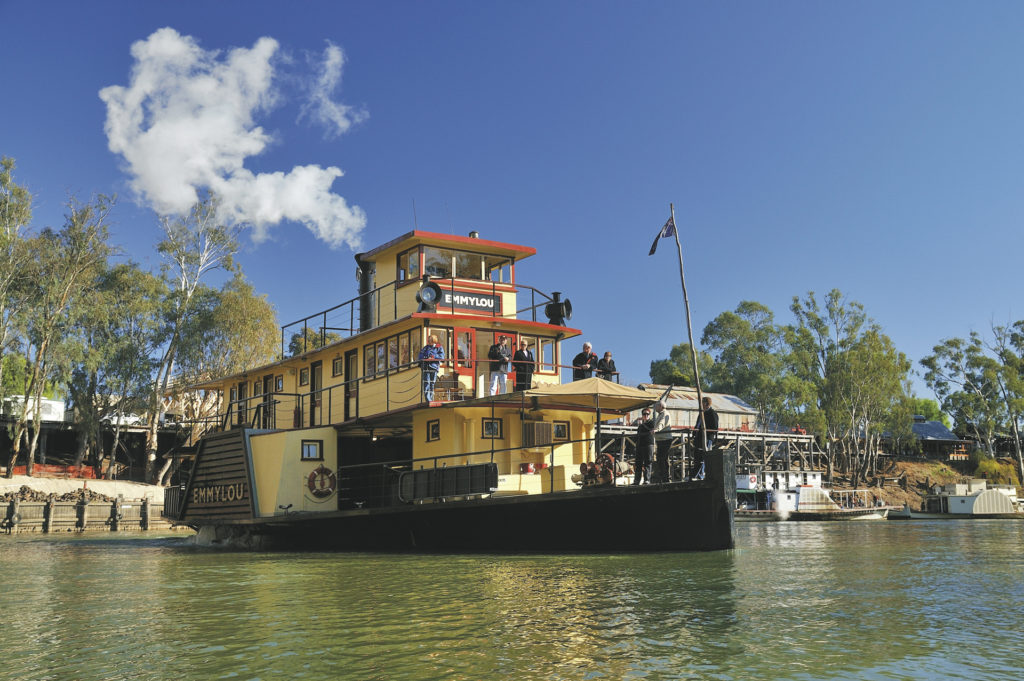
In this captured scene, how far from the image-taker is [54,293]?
3966 cm

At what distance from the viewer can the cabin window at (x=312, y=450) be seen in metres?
17.8

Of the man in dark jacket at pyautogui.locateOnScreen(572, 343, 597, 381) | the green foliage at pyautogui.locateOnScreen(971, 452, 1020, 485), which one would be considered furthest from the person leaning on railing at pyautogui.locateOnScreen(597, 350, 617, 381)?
the green foliage at pyautogui.locateOnScreen(971, 452, 1020, 485)

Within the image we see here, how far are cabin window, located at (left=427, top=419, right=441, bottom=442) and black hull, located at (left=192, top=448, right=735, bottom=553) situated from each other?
184cm

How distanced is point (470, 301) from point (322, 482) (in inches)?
192

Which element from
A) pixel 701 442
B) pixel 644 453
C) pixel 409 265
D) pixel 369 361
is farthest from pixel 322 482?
pixel 701 442

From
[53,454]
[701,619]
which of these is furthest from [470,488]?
[53,454]

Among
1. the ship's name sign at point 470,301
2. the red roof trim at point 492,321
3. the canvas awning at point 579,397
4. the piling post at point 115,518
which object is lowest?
the piling post at point 115,518

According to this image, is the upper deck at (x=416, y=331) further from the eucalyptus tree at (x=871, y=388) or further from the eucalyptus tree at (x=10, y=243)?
the eucalyptus tree at (x=871, y=388)

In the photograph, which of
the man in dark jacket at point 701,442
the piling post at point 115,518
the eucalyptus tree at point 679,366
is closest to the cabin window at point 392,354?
the man in dark jacket at point 701,442

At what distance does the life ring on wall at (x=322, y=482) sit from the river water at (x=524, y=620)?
13.6 ft

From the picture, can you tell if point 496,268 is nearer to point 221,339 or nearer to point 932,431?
point 221,339

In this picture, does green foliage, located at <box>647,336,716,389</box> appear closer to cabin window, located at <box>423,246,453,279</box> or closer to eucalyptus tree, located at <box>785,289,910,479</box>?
eucalyptus tree, located at <box>785,289,910,479</box>

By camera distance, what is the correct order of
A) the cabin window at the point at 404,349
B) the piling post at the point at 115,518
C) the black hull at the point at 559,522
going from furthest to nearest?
the piling post at the point at 115,518, the cabin window at the point at 404,349, the black hull at the point at 559,522

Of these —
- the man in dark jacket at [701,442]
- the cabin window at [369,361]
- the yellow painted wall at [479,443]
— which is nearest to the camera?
the man in dark jacket at [701,442]
